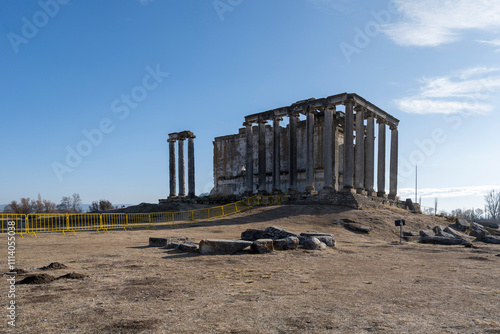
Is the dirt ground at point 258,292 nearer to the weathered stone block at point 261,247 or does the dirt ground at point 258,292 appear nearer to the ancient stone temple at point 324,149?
the weathered stone block at point 261,247

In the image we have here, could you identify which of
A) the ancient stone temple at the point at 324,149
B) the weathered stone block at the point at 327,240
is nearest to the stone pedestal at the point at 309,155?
the ancient stone temple at the point at 324,149

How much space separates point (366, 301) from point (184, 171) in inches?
1486

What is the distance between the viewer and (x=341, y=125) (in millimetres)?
37969

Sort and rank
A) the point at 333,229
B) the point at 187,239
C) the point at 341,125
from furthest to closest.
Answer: the point at 341,125
the point at 333,229
the point at 187,239

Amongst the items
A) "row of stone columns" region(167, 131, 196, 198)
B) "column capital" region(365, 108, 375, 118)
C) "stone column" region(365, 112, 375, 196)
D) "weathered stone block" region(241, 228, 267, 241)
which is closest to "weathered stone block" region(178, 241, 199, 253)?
"weathered stone block" region(241, 228, 267, 241)

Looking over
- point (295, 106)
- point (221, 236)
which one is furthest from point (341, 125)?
point (221, 236)

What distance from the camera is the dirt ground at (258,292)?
16.2ft

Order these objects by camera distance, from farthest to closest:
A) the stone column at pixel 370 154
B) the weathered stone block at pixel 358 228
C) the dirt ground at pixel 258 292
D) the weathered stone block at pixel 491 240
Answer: the stone column at pixel 370 154 → the weathered stone block at pixel 358 228 → the weathered stone block at pixel 491 240 → the dirt ground at pixel 258 292

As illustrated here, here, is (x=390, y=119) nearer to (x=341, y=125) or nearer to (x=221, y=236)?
(x=341, y=125)

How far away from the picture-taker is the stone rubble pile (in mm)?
11688

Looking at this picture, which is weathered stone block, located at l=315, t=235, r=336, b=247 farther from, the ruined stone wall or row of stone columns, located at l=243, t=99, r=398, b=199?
the ruined stone wall

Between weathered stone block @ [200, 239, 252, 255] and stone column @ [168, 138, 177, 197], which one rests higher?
stone column @ [168, 138, 177, 197]

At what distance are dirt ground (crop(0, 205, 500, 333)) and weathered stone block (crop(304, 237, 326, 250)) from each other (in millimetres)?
662

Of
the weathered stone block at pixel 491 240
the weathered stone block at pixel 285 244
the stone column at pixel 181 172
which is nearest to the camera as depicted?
the weathered stone block at pixel 285 244
